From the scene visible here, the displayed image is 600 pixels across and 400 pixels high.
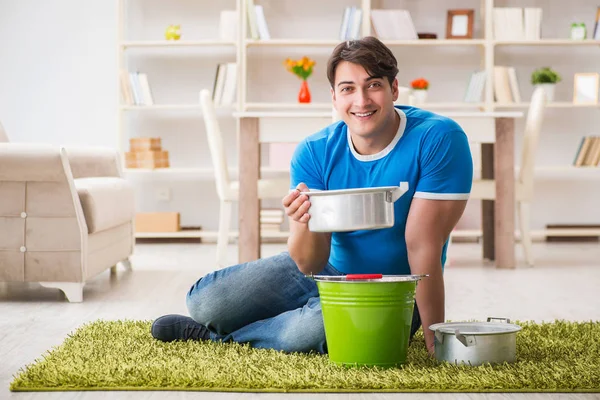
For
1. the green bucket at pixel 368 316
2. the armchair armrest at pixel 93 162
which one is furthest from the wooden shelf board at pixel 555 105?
the green bucket at pixel 368 316

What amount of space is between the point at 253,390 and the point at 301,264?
1.19 ft

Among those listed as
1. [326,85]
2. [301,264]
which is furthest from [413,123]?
[326,85]

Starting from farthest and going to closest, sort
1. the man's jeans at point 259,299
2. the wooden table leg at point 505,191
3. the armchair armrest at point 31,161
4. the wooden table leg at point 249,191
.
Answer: the wooden table leg at point 505,191 < the wooden table leg at point 249,191 < the armchair armrest at point 31,161 < the man's jeans at point 259,299

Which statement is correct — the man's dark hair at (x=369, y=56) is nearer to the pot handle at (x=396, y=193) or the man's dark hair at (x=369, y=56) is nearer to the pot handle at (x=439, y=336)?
the pot handle at (x=396, y=193)

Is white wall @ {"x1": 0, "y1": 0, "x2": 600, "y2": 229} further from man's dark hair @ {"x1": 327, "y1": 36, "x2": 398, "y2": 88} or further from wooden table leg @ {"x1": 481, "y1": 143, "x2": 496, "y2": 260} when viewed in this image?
man's dark hair @ {"x1": 327, "y1": 36, "x2": 398, "y2": 88}

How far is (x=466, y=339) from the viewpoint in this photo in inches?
77.0

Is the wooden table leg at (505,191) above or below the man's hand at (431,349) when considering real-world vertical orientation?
above

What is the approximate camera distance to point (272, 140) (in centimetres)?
421

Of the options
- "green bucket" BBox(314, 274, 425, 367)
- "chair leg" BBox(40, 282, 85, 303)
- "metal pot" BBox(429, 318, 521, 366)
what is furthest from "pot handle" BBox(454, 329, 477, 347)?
"chair leg" BBox(40, 282, 85, 303)

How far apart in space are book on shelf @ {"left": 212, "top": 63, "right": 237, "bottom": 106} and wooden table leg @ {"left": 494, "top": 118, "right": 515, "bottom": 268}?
215 centimetres

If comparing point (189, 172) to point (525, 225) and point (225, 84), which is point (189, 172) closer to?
point (225, 84)

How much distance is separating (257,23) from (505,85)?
5.43 feet

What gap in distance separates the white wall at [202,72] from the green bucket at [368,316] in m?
4.38

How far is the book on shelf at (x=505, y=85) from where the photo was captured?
5922 mm
